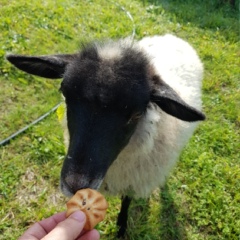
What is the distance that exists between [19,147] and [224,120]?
98.1 inches

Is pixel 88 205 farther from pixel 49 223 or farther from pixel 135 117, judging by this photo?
pixel 135 117

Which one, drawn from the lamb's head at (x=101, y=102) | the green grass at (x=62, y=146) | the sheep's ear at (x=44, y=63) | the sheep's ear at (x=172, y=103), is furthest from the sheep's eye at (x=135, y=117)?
the green grass at (x=62, y=146)

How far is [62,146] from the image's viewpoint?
3.61m

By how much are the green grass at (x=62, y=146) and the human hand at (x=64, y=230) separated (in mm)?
1239

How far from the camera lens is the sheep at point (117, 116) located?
Result: 198cm

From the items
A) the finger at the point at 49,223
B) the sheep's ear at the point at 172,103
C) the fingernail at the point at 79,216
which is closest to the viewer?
the fingernail at the point at 79,216

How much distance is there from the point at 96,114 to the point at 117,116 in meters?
0.13

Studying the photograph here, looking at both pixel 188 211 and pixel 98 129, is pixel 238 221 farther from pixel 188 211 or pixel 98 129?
pixel 98 129

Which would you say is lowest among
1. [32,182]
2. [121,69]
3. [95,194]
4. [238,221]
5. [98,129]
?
[32,182]

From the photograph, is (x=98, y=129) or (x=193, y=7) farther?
(x=193, y=7)

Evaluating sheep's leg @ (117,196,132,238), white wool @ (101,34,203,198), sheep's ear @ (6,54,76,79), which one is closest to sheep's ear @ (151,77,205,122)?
white wool @ (101,34,203,198)

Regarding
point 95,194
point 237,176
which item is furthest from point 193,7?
point 95,194

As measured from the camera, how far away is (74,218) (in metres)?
1.64

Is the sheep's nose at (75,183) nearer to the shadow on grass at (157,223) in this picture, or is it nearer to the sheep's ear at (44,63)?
the sheep's ear at (44,63)
